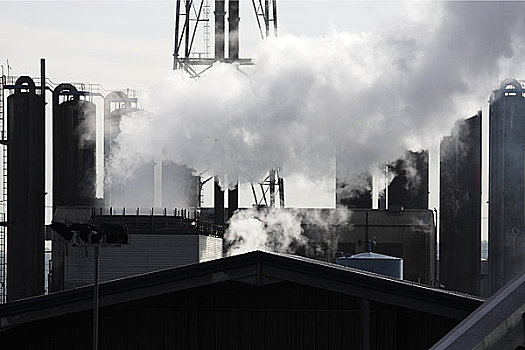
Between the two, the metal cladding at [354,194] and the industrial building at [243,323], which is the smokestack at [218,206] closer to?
the metal cladding at [354,194]

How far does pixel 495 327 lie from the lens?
1458 cm

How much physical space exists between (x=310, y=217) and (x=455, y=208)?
784 cm

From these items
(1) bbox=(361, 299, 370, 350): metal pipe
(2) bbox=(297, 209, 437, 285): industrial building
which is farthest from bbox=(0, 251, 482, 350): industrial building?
(2) bbox=(297, 209, 437, 285): industrial building

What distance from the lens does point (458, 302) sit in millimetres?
19500

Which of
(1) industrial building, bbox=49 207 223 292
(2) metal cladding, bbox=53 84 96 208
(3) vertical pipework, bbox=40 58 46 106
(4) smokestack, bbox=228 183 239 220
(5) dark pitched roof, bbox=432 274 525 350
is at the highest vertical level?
(3) vertical pipework, bbox=40 58 46 106

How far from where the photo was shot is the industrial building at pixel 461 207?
56.2 metres

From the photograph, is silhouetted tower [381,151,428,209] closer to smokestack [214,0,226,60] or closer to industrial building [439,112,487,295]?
industrial building [439,112,487,295]

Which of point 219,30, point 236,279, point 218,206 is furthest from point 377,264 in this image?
point 218,206

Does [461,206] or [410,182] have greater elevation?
[410,182]

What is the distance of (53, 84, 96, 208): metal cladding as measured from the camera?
58406mm

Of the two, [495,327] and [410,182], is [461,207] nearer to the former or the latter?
[410,182]

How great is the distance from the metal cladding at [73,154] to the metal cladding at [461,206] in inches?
734

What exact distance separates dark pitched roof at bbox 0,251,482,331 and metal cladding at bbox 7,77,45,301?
35.7 meters

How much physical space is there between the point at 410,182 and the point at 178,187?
40.6 feet
